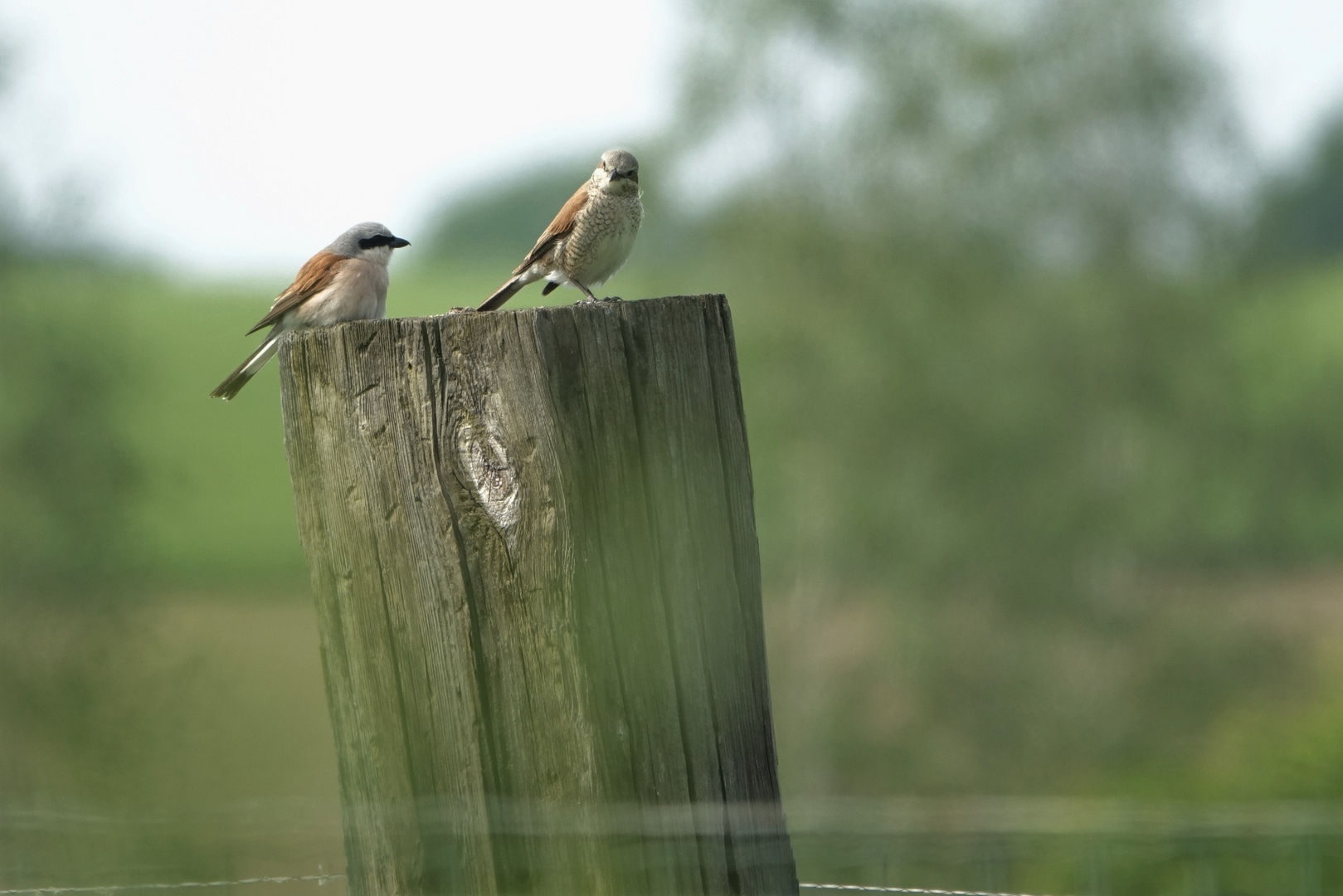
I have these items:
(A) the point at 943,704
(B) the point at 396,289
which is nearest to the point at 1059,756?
(A) the point at 943,704

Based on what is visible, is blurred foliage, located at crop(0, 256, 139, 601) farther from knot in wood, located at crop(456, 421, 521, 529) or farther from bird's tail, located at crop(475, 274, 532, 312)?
knot in wood, located at crop(456, 421, 521, 529)

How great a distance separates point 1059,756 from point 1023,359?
5.17 m

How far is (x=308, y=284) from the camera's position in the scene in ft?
14.2

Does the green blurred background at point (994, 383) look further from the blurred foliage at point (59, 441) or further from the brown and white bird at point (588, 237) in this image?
the brown and white bird at point (588, 237)

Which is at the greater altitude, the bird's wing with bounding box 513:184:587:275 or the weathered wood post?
the bird's wing with bounding box 513:184:587:275

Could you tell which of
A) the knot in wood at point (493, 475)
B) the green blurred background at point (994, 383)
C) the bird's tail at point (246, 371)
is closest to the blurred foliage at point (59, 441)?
the green blurred background at point (994, 383)

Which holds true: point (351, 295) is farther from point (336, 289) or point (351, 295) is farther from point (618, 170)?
point (618, 170)

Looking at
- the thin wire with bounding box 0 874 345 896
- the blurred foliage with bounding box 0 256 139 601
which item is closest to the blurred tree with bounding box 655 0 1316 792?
the blurred foliage with bounding box 0 256 139 601

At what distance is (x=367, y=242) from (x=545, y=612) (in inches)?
118

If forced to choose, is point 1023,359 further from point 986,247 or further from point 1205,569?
point 1205,569

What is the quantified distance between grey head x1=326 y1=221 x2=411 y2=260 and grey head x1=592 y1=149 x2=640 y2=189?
2.72 feet

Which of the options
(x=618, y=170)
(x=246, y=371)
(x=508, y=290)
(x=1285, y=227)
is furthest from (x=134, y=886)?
(x=1285, y=227)

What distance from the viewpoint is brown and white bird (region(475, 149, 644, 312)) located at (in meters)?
4.71

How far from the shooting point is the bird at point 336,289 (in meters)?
4.21
